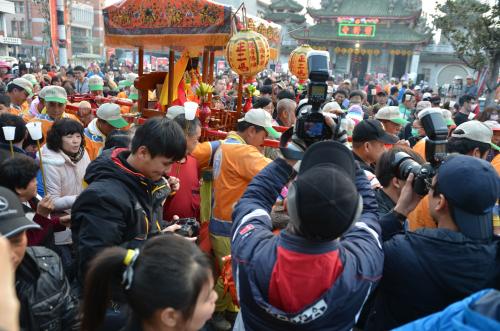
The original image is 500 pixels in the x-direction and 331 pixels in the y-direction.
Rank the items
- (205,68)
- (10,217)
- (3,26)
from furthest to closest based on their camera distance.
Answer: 1. (3,26)
2. (205,68)
3. (10,217)

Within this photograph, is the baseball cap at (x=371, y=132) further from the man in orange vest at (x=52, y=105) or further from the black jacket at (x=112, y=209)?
the man in orange vest at (x=52, y=105)

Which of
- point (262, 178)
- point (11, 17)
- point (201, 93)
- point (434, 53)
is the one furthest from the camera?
point (11, 17)

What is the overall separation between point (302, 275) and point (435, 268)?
58cm

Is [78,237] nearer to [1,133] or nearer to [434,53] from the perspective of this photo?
[1,133]

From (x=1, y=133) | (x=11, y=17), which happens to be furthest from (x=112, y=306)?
(x=11, y=17)

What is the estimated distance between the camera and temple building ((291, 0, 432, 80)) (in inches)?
1193

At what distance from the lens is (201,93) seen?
4.71 m

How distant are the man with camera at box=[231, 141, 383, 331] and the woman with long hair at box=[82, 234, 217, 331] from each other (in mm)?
181

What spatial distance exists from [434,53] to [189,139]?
33.4 meters

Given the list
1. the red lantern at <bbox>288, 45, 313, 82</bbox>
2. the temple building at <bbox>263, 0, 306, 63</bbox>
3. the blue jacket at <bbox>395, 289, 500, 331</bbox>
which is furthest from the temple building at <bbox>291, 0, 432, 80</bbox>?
the blue jacket at <bbox>395, 289, 500, 331</bbox>

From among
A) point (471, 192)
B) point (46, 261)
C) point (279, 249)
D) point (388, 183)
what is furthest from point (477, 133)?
point (46, 261)

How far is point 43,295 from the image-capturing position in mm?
1584

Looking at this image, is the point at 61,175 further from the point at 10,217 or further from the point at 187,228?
the point at 10,217

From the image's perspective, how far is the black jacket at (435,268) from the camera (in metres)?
1.47
